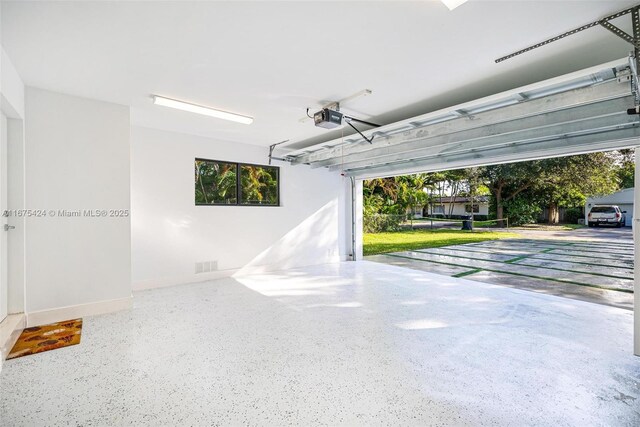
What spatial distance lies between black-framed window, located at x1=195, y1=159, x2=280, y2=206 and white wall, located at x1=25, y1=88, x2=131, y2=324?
173 centimetres

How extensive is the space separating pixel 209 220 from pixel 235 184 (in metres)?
0.94

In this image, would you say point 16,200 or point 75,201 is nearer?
point 16,200

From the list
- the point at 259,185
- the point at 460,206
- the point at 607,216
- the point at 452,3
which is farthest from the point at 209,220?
the point at 460,206

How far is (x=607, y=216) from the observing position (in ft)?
55.5

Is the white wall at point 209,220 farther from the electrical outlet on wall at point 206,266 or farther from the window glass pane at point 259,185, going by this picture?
the window glass pane at point 259,185

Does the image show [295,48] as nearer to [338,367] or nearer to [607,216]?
[338,367]

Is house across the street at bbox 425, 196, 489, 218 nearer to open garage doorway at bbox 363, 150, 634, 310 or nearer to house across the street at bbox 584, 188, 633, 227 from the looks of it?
open garage doorway at bbox 363, 150, 634, 310

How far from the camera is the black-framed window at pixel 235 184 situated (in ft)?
18.5

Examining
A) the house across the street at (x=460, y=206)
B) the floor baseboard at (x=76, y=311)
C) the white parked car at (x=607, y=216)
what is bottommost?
the floor baseboard at (x=76, y=311)

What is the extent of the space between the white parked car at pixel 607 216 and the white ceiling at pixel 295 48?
775 inches

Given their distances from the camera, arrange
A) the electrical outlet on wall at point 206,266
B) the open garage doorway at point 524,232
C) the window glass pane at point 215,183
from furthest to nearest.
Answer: the open garage doorway at point 524,232 → the window glass pane at point 215,183 → the electrical outlet on wall at point 206,266

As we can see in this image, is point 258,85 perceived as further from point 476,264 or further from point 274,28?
point 476,264

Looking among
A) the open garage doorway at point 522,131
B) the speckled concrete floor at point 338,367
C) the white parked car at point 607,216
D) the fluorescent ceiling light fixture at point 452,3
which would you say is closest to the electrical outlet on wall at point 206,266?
the speckled concrete floor at point 338,367

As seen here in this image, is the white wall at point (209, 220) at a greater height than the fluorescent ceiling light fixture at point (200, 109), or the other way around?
the fluorescent ceiling light fixture at point (200, 109)
